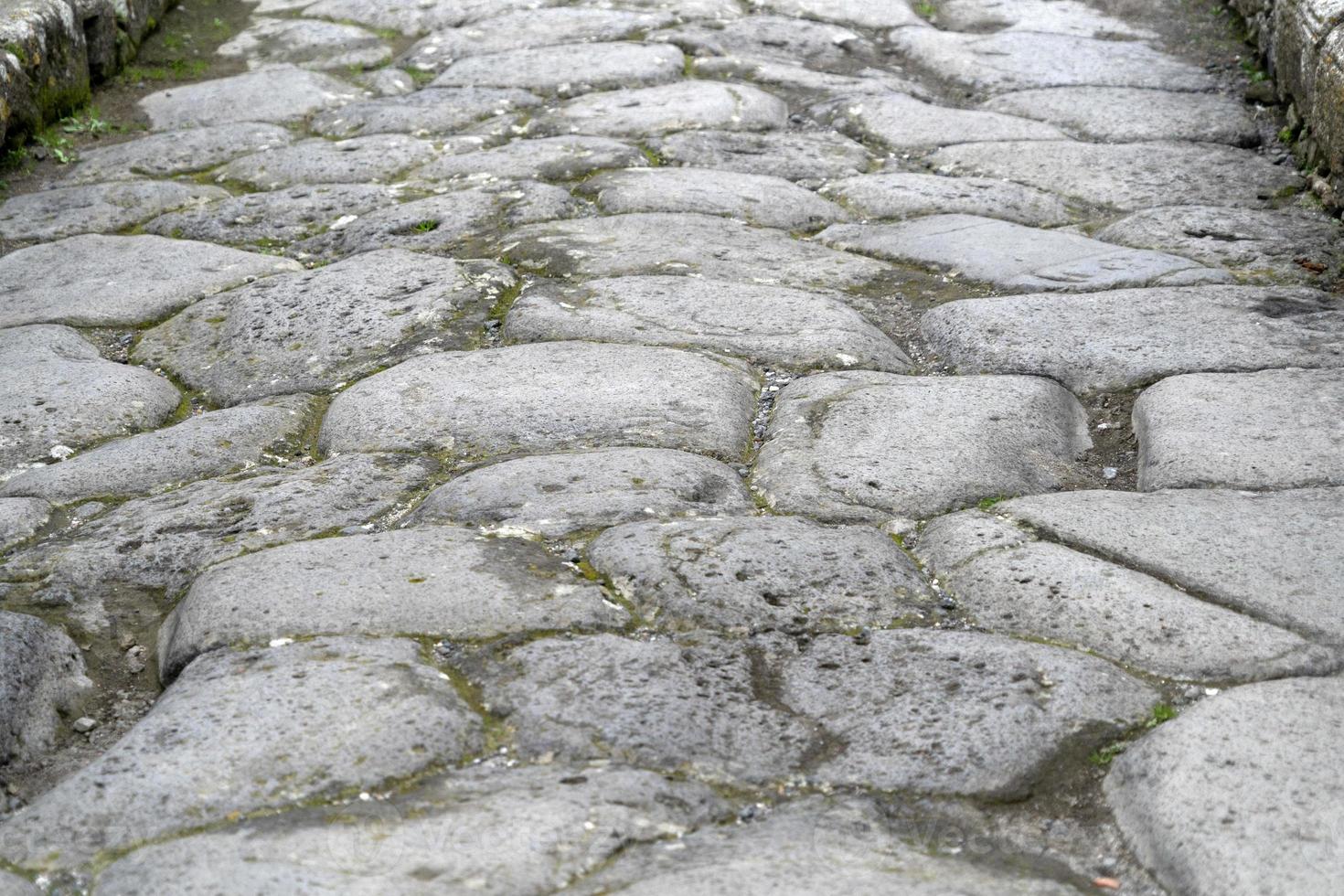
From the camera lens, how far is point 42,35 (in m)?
4.16

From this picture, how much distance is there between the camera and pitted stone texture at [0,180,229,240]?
357cm

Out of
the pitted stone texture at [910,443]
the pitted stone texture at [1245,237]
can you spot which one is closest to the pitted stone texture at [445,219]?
the pitted stone texture at [910,443]

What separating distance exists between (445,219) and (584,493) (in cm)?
153

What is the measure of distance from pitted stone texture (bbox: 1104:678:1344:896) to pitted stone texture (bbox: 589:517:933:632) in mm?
422

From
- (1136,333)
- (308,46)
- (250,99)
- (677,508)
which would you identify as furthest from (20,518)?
(308,46)

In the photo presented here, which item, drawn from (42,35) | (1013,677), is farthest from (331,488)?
(42,35)

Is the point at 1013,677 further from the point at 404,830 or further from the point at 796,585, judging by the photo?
the point at 404,830

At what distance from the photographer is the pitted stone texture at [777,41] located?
4.84 metres

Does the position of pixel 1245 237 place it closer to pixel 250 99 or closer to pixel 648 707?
pixel 648 707

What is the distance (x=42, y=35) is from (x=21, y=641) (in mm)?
3037

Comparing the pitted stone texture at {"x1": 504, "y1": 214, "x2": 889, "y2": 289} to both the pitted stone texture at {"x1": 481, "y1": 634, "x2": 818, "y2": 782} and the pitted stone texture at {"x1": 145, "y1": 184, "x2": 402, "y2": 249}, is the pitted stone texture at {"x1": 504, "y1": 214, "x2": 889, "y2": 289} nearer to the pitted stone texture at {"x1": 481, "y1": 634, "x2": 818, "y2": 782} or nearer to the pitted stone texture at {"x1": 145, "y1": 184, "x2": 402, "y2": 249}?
the pitted stone texture at {"x1": 145, "y1": 184, "x2": 402, "y2": 249}

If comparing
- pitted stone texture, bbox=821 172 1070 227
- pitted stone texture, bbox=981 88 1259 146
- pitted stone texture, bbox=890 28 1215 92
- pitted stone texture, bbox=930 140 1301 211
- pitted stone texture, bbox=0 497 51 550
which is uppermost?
pitted stone texture, bbox=890 28 1215 92

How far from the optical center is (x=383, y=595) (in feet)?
6.01

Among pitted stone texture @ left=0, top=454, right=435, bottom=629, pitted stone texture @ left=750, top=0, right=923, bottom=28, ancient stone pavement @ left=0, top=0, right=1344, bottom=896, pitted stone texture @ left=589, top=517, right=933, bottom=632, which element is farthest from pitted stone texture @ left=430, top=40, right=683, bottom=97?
pitted stone texture @ left=589, top=517, right=933, bottom=632
